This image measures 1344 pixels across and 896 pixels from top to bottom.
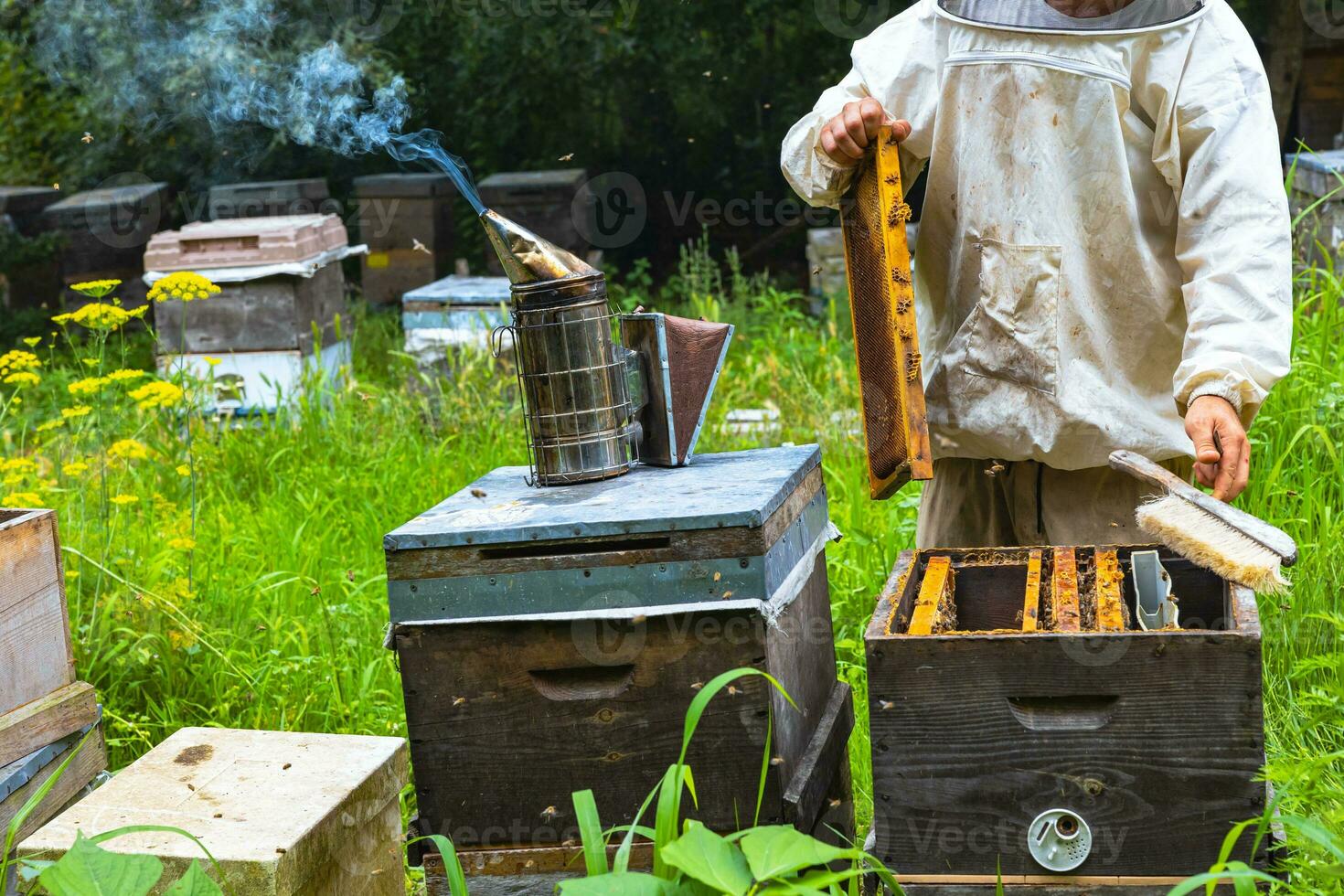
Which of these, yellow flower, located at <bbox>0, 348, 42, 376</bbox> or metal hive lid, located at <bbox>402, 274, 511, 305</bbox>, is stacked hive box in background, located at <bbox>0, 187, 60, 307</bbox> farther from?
yellow flower, located at <bbox>0, 348, 42, 376</bbox>

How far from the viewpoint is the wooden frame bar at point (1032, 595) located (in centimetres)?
168

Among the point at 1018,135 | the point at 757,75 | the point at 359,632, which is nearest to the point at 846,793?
the point at 1018,135

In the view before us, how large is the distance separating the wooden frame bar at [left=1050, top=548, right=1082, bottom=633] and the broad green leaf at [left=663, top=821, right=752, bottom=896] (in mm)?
480

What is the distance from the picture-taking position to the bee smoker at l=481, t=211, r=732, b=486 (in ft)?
6.76

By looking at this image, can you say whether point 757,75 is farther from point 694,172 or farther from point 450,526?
point 450,526

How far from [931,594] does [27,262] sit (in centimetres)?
827

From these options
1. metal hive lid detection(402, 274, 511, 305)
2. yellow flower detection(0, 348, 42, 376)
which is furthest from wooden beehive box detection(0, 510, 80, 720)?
metal hive lid detection(402, 274, 511, 305)

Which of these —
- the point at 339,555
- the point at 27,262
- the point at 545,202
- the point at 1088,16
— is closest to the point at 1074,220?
the point at 1088,16

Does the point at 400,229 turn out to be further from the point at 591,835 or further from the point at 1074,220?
the point at 591,835

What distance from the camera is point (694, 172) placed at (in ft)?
32.7

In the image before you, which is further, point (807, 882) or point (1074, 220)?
point (1074, 220)

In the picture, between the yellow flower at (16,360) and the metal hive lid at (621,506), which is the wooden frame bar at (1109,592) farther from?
the yellow flower at (16,360)

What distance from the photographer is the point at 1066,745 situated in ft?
5.16

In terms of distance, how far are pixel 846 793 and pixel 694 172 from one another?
8.12 meters
